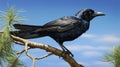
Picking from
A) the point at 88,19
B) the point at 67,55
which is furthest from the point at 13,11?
the point at 88,19

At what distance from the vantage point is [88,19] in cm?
231

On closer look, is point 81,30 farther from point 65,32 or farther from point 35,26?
point 35,26

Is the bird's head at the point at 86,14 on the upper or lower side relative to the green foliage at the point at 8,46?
upper

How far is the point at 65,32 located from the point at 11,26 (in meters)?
0.58

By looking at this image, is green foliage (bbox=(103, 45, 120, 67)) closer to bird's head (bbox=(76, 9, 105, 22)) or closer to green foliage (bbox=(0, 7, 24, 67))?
bird's head (bbox=(76, 9, 105, 22))

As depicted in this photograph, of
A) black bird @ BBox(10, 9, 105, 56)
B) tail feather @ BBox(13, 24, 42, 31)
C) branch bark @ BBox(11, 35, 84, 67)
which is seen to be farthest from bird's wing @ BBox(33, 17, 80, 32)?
branch bark @ BBox(11, 35, 84, 67)

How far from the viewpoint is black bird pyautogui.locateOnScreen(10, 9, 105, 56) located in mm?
1869

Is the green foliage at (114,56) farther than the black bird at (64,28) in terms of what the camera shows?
Yes

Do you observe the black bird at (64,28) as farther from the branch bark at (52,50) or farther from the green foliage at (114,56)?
the green foliage at (114,56)

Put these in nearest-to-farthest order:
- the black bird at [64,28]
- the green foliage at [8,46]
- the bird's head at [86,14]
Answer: the green foliage at [8,46] → the black bird at [64,28] → the bird's head at [86,14]

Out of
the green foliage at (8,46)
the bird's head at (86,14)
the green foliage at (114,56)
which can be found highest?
the bird's head at (86,14)

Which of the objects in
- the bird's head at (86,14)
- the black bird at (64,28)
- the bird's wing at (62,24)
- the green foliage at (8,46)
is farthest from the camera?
the bird's head at (86,14)

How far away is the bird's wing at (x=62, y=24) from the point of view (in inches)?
82.1

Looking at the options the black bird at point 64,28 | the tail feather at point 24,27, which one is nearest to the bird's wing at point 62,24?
the black bird at point 64,28
